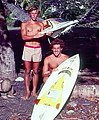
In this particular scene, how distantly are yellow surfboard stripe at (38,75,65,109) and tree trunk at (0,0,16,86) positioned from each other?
263 cm

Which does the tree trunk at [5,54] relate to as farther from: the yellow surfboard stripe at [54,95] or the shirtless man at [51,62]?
the yellow surfboard stripe at [54,95]

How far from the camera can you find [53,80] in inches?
287

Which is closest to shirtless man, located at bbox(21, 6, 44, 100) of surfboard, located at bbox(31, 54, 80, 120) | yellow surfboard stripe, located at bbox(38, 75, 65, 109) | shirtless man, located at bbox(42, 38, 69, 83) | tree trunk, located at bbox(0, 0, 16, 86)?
shirtless man, located at bbox(42, 38, 69, 83)

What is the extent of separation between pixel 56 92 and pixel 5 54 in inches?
122

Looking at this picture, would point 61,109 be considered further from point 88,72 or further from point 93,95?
point 88,72

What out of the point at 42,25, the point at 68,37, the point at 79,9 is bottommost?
the point at 68,37

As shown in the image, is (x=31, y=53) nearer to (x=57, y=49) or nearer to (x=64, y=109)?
(x=57, y=49)

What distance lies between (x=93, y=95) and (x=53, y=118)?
190 centimetres

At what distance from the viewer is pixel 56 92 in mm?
7039

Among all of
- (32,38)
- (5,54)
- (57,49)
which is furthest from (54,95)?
(5,54)

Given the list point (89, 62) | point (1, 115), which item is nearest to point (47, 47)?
point (89, 62)

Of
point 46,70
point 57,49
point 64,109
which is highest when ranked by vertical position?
point 57,49

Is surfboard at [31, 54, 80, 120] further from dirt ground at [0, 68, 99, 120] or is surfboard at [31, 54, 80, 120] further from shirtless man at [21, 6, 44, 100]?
shirtless man at [21, 6, 44, 100]

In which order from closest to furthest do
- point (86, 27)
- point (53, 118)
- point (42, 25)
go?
point (53, 118), point (42, 25), point (86, 27)
